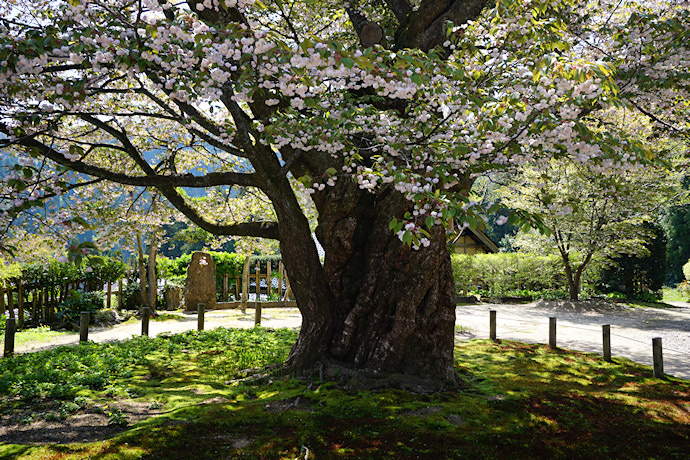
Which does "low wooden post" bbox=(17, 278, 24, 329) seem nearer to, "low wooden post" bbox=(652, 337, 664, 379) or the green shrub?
the green shrub

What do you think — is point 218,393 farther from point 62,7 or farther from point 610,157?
point 610,157

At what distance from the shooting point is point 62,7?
4.02 metres

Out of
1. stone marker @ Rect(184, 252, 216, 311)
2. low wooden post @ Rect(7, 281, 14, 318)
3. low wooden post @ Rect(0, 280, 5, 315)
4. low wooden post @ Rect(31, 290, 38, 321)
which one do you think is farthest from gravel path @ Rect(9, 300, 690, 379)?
low wooden post @ Rect(0, 280, 5, 315)

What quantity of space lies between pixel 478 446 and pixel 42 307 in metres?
13.6

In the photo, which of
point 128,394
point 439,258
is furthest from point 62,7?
point 439,258

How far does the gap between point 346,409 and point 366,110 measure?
379 centimetres

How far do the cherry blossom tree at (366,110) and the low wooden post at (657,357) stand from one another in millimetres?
3528

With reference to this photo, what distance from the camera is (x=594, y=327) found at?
13398 millimetres

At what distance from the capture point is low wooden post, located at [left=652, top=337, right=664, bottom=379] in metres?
7.26

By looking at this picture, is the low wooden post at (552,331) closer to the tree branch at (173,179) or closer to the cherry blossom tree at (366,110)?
the cherry blossom tree at (366,110)

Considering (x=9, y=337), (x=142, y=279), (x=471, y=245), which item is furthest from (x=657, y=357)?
(x=471, y=245)

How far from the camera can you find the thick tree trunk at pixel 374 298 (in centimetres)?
642

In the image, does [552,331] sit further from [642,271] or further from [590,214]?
[642,271]

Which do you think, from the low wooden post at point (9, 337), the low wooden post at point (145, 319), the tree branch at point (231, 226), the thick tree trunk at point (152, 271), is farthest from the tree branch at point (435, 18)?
the thick tree trunk at point (152, 271)
